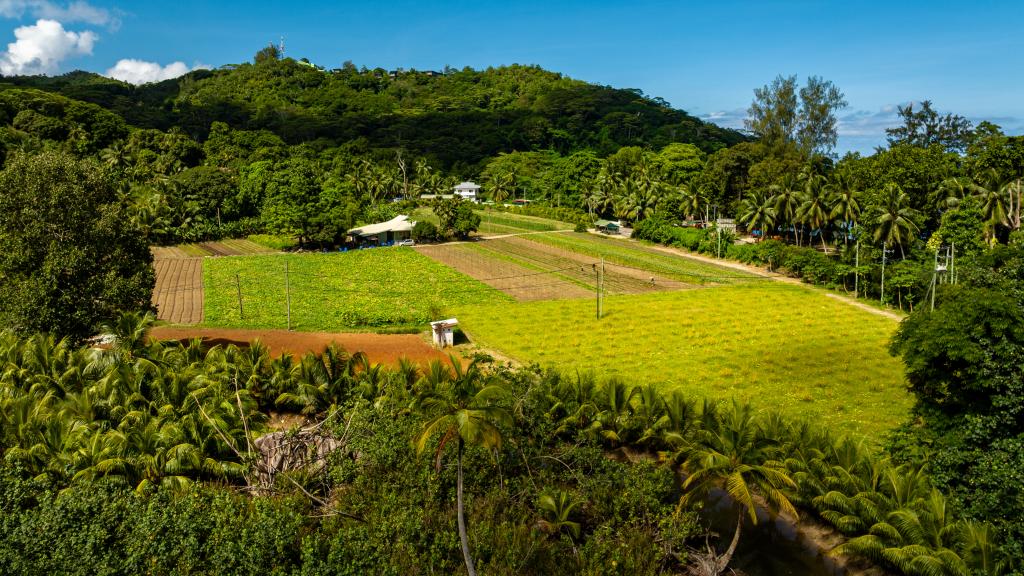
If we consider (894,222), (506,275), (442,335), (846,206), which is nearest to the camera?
(442,335)

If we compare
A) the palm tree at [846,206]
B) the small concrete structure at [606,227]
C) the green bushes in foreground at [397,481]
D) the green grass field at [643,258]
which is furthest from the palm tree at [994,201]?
the small concrete structure at [606,227]

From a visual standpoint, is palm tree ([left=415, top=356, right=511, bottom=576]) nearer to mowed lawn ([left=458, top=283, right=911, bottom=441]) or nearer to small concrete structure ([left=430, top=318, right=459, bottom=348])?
small concrete structure ([left=430, top=318, right=459, bottom=348])

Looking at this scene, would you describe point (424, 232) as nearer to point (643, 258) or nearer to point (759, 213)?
point (643, 258)

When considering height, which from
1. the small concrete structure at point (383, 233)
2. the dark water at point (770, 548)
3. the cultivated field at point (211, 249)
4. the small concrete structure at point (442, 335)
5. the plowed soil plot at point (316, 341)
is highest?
the small concrete structure at point (383, 233)

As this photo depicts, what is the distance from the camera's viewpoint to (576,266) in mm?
48969

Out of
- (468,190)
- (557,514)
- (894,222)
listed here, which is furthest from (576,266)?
(468,190)

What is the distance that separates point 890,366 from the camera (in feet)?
84.8

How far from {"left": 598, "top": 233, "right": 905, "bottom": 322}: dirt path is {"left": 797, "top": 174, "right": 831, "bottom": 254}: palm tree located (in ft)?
18.6

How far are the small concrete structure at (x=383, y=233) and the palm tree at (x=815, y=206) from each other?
1278 inches

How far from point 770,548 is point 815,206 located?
130 ft

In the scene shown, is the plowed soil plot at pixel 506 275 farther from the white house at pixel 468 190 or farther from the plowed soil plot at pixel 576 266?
the white house at pixel 468 190

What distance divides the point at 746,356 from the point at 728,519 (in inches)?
478

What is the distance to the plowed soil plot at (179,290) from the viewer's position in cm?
3422

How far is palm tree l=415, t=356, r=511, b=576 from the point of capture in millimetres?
10672
